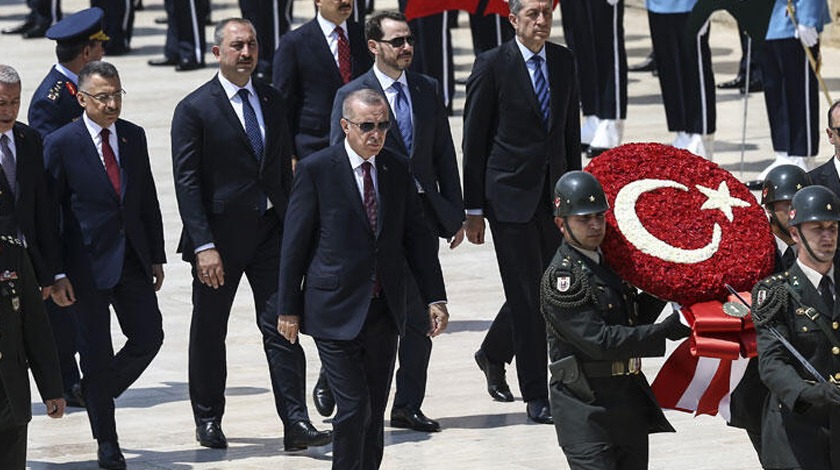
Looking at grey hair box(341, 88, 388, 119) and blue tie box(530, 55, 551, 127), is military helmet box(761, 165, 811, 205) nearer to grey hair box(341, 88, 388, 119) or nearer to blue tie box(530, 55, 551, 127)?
grey hair box(341, 88, 388, 119)

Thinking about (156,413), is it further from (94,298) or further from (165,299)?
(165,299)

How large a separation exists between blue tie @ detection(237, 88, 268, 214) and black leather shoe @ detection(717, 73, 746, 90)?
986 cm

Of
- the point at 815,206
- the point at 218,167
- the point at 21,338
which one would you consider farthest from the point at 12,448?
the point at 815,206

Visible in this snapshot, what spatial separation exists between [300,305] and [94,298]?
1.38m

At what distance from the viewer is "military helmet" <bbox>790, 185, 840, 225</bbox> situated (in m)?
7.73

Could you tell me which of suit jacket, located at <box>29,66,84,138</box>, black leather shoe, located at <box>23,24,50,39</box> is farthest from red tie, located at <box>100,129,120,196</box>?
black leather shoe, located at <box>23,24,50,39</box>

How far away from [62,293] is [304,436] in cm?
125

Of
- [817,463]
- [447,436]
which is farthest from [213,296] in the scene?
[817,463]

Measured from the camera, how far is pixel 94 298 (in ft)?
33.1

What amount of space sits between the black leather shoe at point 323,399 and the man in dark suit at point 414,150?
1.13 feet

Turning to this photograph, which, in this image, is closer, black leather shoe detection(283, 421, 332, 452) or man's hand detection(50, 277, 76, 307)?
man's hand detection(50, 277, 76, 307)

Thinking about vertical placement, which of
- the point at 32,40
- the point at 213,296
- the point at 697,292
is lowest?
the point at 32,40

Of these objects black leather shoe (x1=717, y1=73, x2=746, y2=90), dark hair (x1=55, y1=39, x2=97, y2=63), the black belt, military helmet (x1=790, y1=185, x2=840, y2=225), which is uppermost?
military helmet (x1=790, y1=185, x2=840, y2=225)

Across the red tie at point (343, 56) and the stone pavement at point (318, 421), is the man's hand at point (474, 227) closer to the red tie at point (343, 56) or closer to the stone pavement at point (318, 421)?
the stone pavement at point (318, 421)
